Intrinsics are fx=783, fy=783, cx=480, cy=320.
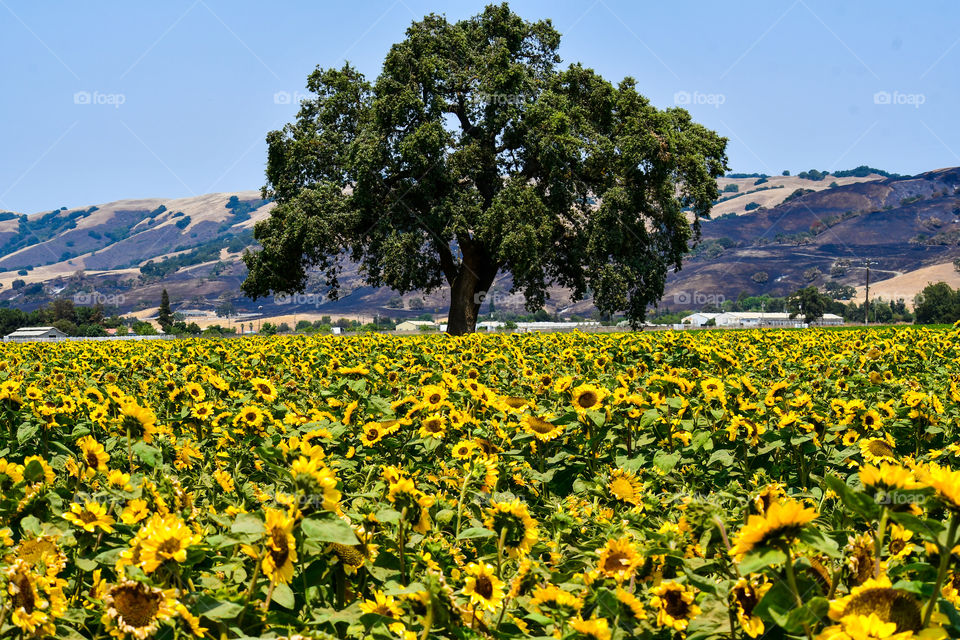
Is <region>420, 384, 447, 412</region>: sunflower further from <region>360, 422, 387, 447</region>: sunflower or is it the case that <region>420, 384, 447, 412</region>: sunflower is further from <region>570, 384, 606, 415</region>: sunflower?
<region>570, 384, 606, 415</region>: sunflower

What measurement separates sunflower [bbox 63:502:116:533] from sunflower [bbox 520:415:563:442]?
2581mm

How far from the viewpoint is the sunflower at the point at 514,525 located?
2.71 m

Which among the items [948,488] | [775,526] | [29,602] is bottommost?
[29,602]

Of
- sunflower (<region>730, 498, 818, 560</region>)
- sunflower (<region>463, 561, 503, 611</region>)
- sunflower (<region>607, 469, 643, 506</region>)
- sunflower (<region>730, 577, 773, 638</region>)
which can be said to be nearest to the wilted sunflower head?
sunflower (<region>730, 498, 818, 560</region>)

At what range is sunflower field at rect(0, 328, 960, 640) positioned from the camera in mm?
2039

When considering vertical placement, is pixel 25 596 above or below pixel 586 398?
below

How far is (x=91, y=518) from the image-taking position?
263 centimetres

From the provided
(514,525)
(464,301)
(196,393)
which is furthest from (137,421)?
(464,301)

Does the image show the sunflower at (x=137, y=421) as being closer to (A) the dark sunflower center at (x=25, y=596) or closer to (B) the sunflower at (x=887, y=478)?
(A) the dark sunflower center at (x=25, y=596)

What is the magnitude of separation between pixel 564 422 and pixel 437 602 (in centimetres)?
296

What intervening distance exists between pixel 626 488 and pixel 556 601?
1.58 metres

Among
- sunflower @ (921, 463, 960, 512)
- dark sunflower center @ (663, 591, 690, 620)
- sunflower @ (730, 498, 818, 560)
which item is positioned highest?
sunflower @ (921, 463, 960, 512)

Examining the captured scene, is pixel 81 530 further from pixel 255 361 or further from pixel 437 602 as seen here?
pixel 255 361

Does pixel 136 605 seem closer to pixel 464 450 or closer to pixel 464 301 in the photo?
pixel 464 450
